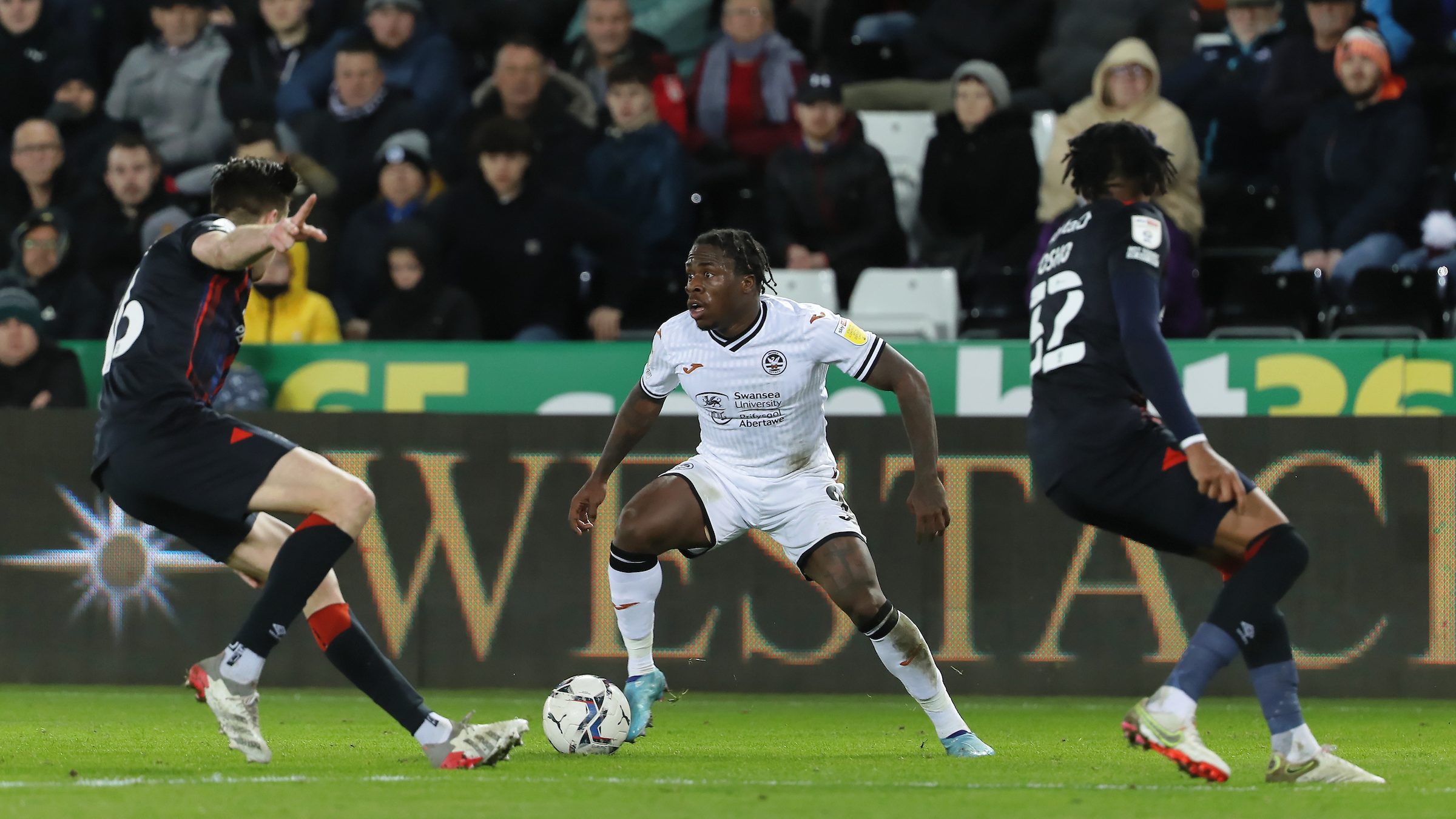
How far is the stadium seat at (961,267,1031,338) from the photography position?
1078cm

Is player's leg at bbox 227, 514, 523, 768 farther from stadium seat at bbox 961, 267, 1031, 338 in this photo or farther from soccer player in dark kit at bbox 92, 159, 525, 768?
stadium seat at bbox 961, 267, 1031, 338

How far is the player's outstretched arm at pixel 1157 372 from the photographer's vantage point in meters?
5.32

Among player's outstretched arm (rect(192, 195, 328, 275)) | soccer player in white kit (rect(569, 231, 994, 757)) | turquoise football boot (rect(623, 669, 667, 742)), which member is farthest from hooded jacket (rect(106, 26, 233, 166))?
player's outstretched arm (rect(192, 195, 328, 275))

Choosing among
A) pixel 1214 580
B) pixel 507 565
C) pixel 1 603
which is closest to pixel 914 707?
pixel 1214 580

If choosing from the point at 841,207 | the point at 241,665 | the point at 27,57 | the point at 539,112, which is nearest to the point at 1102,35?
the point at 841,207

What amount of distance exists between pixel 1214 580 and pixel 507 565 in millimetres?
3779

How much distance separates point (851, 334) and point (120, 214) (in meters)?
7.47

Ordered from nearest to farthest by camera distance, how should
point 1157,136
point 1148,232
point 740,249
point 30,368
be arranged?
point 1148,232
point 740,249
point 30,368
point 1157,136

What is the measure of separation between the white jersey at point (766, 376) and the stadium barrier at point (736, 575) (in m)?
2.83

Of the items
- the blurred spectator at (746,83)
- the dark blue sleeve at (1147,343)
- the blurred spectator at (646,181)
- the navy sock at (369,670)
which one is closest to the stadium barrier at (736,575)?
the blurred spectator at (646,181)

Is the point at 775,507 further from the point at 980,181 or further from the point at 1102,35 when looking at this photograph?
the point at 1102,35

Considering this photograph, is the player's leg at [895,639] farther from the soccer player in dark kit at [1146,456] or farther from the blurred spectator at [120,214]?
the blurred spectator at [120,214]

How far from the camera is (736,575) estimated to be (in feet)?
32.2

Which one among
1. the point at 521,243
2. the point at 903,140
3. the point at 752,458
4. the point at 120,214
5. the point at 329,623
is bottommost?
the point at 329,623
